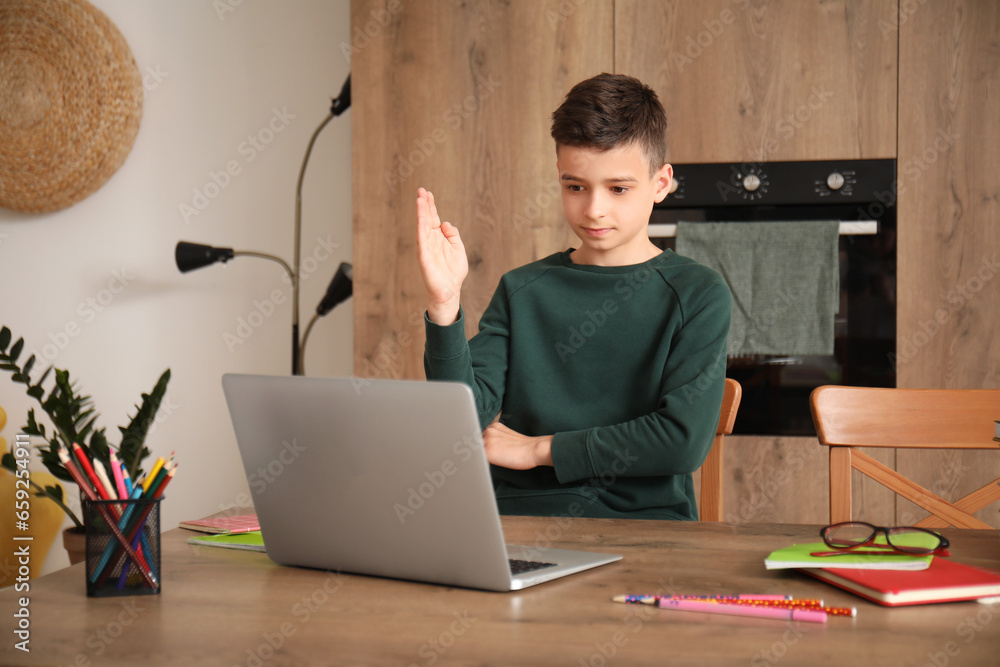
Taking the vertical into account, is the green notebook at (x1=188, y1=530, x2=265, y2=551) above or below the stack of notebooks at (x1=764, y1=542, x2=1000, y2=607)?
below

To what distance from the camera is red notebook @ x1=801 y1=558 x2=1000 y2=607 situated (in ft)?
2.31

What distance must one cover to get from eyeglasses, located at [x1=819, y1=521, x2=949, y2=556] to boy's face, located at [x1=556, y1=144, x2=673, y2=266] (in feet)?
1.91

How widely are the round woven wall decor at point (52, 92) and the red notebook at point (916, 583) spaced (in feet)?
8.51

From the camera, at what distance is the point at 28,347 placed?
2.92 metres

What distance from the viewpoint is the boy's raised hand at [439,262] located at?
3.84ft

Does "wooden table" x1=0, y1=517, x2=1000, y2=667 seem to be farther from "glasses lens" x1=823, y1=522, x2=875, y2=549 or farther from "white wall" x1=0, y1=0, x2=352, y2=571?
"white wall" x1=0, y1=0, x2=352, y2=571

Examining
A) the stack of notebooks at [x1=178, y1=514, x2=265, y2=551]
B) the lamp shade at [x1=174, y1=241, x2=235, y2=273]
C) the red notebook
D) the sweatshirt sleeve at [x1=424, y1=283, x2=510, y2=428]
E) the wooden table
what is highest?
the lamp shade at [x1=174, y1=241, x2=235, y2=273]

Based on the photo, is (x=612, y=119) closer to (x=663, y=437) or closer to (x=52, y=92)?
(x=663, y=437)

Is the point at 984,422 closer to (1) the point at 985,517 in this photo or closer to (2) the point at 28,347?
(1) the point at 985,517

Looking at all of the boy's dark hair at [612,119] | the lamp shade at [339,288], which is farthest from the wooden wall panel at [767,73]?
the lamp shade at [339,288]

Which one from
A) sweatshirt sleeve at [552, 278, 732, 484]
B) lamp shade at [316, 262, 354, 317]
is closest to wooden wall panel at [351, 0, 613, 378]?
lamp shade at [316, 262, 354, 317]

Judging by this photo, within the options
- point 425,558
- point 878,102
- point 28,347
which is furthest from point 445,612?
point 28,347

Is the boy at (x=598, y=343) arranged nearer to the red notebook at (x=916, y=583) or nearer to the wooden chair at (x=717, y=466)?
the wooden chair at (x=717, y=466)

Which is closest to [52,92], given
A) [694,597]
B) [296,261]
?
[296,261]
